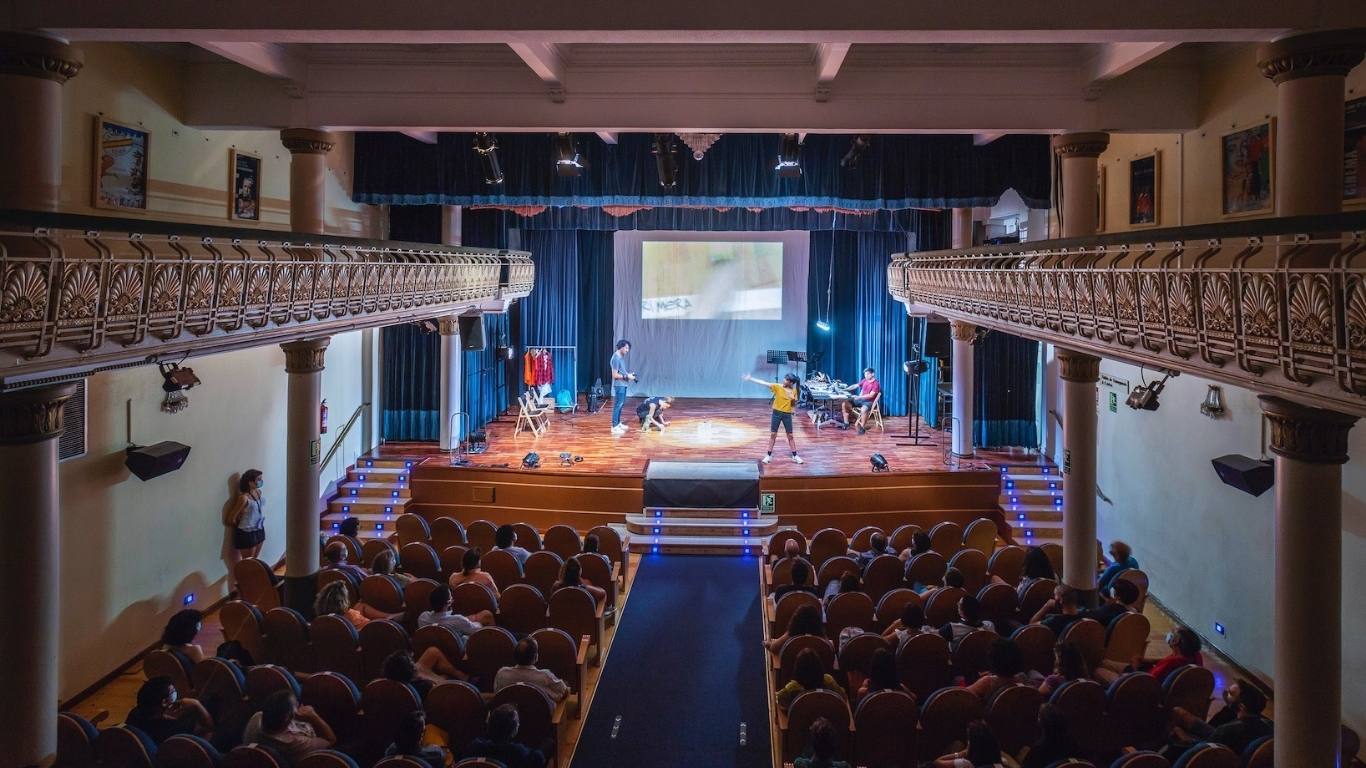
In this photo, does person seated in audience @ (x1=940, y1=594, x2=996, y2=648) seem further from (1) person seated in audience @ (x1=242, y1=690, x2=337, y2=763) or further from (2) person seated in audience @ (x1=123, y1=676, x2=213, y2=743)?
(2) person seated in audience @ (x1=123, y1=676, x2=213, y2=743)

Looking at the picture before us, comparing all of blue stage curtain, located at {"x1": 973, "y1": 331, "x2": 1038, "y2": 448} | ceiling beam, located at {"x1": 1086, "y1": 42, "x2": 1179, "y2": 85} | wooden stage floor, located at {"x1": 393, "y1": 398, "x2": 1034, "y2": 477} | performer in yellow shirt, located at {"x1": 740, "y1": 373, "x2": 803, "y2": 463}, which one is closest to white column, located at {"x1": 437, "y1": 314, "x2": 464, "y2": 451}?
wooden stage floor, located at {"x1": 393, "y1": 398, "x2": 1034, "y2": 477}

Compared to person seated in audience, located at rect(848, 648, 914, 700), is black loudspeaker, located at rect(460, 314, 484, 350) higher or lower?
higher

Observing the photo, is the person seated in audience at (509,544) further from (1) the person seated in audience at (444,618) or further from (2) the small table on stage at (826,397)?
(2) the small table on stage at (826,397)

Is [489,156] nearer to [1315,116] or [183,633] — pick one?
[183,633]

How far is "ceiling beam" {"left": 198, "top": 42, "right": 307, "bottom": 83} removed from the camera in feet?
30.2

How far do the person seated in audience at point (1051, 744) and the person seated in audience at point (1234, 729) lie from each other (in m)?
0.86

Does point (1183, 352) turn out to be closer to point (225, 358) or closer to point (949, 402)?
point (225, 358)

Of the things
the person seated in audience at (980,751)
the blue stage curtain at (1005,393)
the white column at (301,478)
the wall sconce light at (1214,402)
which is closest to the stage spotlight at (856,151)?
the blue stage curtain at (1005,393)

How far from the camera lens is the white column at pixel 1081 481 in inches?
431

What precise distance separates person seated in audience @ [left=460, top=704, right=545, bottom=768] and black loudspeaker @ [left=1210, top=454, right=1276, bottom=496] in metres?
8.32

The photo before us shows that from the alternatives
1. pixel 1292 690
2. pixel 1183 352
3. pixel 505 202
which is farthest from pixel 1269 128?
pixel 505 202

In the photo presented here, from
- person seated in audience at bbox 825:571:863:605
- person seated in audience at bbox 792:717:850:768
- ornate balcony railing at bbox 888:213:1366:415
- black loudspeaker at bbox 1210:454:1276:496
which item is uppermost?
ornate balcony railing at bbox 888:213:1366:415

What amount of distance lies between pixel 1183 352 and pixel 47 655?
8444 millimetres

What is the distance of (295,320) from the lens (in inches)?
328
